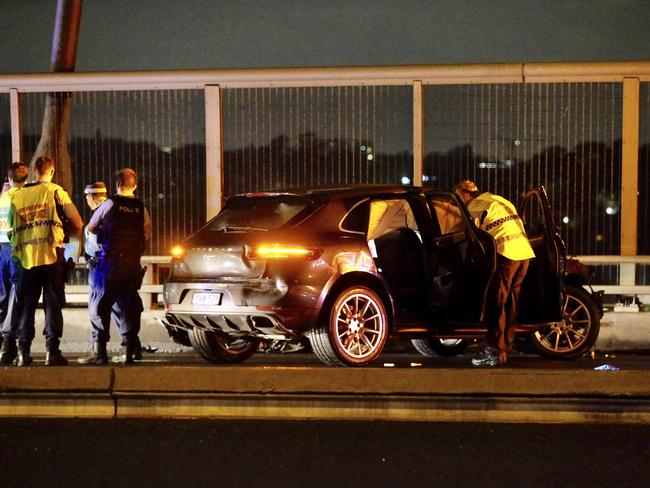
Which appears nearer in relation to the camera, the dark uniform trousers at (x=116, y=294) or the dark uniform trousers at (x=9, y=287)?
the dark uniform trousers at (x=9, y=287)

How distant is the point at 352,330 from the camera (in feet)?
33.3

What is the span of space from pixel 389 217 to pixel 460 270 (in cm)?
78

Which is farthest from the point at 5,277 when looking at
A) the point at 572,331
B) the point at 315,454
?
the point at 572,331

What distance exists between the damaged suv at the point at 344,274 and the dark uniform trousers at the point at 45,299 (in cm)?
100

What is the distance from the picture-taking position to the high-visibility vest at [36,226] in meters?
10.7

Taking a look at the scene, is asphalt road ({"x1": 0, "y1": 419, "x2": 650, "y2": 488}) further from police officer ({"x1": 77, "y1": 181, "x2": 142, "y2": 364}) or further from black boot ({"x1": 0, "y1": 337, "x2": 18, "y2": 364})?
police officer ({"x1": 77, "y1": 181, "x2": 142, "y2": 364})

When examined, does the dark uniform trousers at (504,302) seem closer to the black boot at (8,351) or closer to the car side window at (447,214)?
the car side window at (447,214)

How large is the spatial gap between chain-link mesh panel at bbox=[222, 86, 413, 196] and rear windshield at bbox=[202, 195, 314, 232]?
4.03m

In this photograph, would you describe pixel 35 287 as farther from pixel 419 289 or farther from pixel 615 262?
pixel 615 262

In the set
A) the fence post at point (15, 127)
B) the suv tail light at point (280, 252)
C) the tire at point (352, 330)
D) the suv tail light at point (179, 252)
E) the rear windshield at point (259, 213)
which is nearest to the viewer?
the suv tail light at point (280, 252)

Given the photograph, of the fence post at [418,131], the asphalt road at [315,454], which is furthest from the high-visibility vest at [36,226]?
A: the fence post at [418,131]

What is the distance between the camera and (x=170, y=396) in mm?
8633

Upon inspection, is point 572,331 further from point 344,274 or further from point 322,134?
point 322,134

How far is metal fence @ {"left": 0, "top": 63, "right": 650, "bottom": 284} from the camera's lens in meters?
14.5
